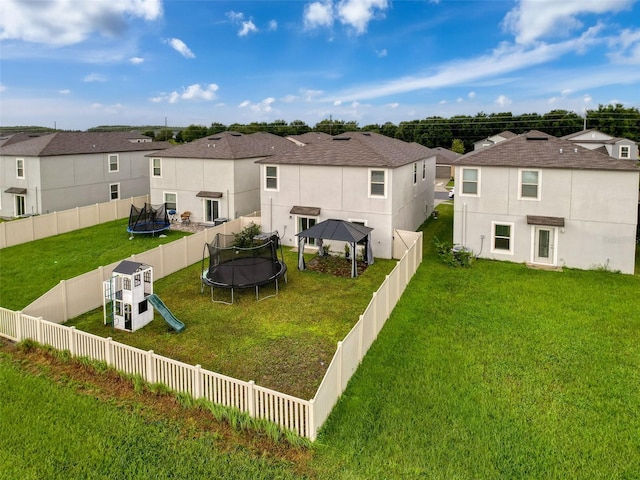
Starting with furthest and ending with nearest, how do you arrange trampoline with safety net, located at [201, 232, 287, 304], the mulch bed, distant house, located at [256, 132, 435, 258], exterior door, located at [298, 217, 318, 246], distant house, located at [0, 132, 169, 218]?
distant house, located at [0, 132, 169, 218] → exterior door, located at [298, 217, 318, 246] → distant house, located at [256, 132, 435, 258] → the mulch bed → trampoline with safety net, located at [201, 232, 287, 304]

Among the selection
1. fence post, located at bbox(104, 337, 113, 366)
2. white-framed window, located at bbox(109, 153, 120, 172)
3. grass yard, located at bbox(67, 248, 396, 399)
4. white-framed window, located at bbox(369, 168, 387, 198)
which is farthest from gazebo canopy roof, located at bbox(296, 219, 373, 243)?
white-framed window, located at bbox(109, 153, 120, 172)

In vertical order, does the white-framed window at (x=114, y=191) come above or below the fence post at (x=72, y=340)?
above

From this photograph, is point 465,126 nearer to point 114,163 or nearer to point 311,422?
point 114,163

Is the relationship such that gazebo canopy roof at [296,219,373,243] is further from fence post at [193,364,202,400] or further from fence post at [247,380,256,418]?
fence post at [247,380,256,418]

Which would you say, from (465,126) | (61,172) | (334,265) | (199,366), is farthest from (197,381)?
(465,126)

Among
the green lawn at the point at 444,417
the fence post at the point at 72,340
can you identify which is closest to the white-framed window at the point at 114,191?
the green lawn at the point at 444,417

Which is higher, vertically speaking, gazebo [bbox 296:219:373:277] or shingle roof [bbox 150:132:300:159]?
shingle roof [bbox 150:132:300:159]

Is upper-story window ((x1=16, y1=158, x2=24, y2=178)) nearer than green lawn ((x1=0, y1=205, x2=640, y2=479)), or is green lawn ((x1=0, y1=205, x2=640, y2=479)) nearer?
green lawn ((x1=0, y1=205, x2=640, y2=479))

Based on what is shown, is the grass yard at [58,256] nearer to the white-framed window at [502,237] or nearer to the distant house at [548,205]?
the distant house at [548,205]
